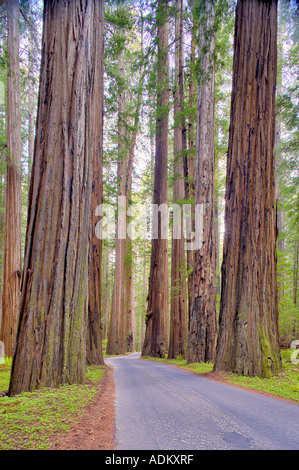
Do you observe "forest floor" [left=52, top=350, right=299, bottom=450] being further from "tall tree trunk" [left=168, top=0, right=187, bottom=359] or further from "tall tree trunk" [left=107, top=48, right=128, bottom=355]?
"tall tree trunk" [left=107, top=48, right=128, bottom=355]

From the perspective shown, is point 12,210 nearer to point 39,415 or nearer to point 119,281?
point 39,415

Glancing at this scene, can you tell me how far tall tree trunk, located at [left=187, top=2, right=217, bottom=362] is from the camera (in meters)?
9.02

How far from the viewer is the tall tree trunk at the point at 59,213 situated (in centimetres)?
378

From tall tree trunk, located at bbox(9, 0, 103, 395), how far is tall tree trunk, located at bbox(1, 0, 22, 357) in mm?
6319

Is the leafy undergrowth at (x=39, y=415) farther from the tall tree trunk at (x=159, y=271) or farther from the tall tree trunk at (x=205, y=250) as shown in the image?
the tall tree trunk at (x=159, y=271)

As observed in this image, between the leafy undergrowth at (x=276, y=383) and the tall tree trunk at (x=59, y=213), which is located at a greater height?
the tall tree trunk at (x=59, y=213)

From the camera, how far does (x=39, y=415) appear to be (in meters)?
2.67

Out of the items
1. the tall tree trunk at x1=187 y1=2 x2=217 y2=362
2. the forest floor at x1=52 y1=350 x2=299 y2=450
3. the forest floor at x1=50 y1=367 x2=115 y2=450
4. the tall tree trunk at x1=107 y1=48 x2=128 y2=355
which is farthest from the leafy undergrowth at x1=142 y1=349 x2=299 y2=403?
the tall tree trunk at x1=107 y1=48 x2=128 y2=355

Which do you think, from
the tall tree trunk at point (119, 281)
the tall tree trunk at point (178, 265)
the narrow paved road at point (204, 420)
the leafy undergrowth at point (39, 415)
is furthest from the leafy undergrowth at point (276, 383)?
the tall tree trunk at point (119, 281)

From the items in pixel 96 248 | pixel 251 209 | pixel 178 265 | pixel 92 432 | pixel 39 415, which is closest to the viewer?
pixel 92 432

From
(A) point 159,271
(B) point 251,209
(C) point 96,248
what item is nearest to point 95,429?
(B) point 251,209

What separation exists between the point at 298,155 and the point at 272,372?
1048 centimetres

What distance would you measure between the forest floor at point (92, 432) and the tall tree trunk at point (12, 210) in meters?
7.42

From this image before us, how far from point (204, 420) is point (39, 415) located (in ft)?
4.74
